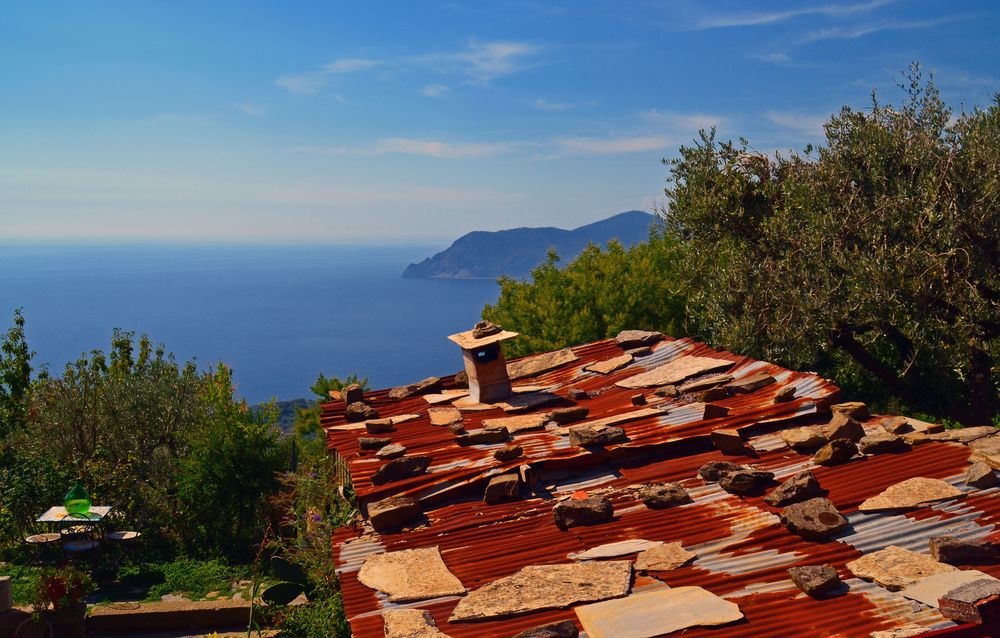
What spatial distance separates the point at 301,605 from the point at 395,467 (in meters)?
5.12

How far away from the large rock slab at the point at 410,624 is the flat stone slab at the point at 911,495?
14.2ft

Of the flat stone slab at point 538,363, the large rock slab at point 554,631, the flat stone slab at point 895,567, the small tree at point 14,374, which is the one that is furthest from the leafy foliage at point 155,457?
the flat stone slab at point 895,567

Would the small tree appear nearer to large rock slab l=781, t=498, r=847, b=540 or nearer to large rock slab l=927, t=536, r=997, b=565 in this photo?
large rock slab l=781, t=498, r=847, b=540

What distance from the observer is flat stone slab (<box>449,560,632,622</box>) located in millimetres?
6844

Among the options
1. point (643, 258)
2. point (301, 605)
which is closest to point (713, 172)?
point (643, 258)

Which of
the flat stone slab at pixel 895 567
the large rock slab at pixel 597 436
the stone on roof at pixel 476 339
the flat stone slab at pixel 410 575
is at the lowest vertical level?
the flat stone slab at pixel 410 575

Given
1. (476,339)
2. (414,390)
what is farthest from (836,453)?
(414,390)

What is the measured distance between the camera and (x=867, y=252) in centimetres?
1873

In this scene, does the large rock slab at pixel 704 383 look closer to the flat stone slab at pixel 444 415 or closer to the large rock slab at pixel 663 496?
the flat stone slab at pixel 444 415

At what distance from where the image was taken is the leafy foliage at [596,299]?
98.6ft

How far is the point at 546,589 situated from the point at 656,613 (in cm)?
107

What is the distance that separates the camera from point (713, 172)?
23.9 meters

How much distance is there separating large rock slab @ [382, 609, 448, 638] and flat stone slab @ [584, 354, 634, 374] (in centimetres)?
879

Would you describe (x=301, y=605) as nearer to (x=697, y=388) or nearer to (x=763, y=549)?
(x=697, y=388)
